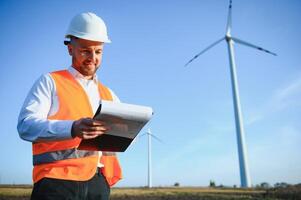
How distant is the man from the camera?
9.17 feet

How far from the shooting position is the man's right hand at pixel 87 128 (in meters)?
2.67

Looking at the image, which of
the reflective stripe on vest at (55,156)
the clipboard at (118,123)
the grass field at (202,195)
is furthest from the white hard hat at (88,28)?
the grass field at (202,195)

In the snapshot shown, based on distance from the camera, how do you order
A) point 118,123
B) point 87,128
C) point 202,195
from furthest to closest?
point 202,195 → point 118,123 → point 87,128

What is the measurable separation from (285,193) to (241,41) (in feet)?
65.0

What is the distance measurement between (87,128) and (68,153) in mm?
523

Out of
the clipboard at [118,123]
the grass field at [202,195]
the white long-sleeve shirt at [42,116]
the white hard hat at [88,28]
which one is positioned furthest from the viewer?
the grass field at [202,195]

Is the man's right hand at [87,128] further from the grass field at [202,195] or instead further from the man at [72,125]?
the grass field at [202,195]

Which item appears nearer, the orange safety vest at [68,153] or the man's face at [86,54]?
the orange safety vest at [68,153]

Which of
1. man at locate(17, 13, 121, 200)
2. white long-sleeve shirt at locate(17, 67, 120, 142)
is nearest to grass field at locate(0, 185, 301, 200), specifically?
man at locate(17, 13, 121, 200)

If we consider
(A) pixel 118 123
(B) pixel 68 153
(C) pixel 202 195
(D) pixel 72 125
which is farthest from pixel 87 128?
(C) pixel 202 195

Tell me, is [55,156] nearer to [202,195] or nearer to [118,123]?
[118,123]

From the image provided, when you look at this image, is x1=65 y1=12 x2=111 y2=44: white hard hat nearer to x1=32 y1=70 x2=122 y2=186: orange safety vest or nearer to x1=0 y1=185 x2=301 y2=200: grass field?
x1=32 y1=70 x2=122 y2=186: orange safety vest

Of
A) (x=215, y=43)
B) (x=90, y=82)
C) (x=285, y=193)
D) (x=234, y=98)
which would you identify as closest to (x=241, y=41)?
(x=215, y=43)

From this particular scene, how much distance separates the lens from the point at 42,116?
295cm
